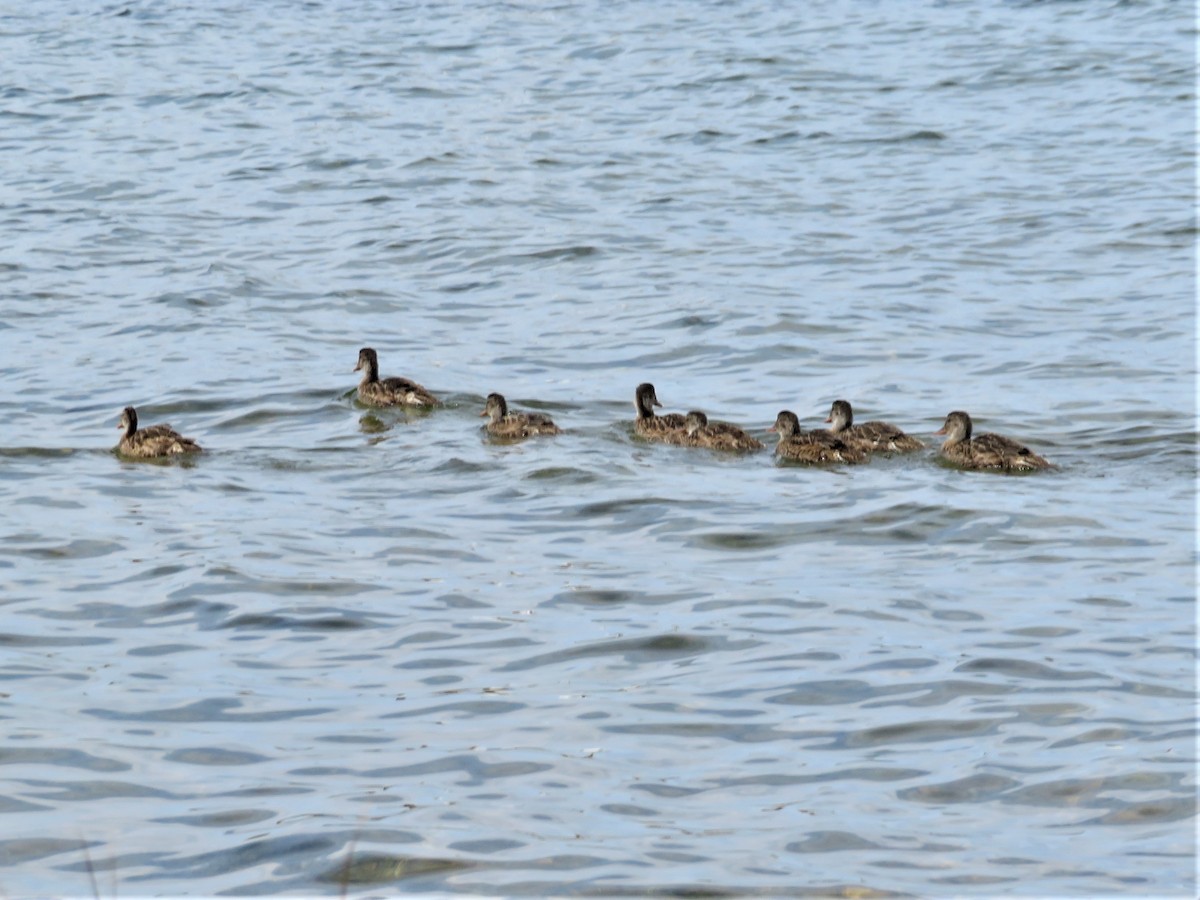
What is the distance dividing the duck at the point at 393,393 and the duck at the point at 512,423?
2.47 ft

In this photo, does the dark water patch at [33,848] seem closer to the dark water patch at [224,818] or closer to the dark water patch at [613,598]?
the dark water patch at [224,818]

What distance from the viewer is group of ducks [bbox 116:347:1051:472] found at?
41.9 feet

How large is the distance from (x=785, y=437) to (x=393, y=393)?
9.79 feet

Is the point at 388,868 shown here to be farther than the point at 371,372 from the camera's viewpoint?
No

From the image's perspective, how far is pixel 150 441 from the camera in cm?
1327

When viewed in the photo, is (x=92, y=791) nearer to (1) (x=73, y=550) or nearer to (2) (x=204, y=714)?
(2) (x=204, y=714)

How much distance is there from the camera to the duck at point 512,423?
13.7 metres

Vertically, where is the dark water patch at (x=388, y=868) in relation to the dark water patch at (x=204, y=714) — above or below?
below

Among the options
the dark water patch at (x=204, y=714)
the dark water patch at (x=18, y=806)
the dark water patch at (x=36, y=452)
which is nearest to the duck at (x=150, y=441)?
the dark water patch at (x=36, y=452)

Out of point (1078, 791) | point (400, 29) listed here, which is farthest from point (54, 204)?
point (1078, 791)

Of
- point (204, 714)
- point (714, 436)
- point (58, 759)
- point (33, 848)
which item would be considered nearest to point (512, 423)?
point (714, 436)

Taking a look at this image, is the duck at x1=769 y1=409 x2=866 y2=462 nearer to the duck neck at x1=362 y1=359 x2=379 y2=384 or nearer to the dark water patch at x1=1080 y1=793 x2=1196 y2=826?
the duck neck at x1=362 y1=359 x2=379 y2=384

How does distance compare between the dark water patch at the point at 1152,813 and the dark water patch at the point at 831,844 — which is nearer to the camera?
the dark water patch at the point at 831,844

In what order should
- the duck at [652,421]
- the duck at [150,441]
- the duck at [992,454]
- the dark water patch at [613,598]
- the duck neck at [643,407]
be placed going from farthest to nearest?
the duck neck at [643,407]
the duck at [652,421]
the duck at [150,441]
the duck at [992,454]
the dark water patch at [613,598]
